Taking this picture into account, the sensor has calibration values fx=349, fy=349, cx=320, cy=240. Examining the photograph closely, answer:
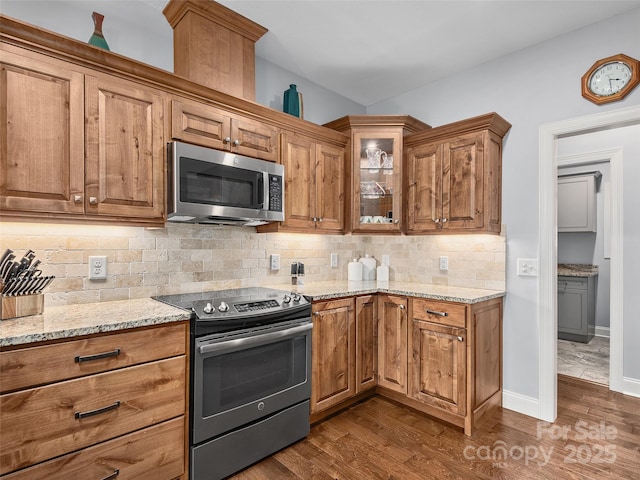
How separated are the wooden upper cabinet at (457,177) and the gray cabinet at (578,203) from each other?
2969 millimetres

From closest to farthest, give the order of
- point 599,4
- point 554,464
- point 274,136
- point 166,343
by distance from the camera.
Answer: point 166,343, point 554,464, point 599,4, point 274,136

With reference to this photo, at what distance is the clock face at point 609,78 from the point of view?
233 cm

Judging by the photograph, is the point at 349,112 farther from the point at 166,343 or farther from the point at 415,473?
the point at 415,473

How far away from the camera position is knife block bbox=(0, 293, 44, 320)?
61.3 inches

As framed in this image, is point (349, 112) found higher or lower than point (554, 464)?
higher

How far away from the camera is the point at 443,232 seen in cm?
290

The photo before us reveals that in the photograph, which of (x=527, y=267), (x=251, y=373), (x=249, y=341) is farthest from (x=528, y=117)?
(x=251, y=373)

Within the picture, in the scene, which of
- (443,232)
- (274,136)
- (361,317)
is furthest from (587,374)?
(274,136)

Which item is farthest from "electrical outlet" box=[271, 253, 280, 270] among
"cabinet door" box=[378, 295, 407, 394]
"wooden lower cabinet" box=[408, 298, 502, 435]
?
"wooden lower cabinet" box=[408, 298, 502, 435]

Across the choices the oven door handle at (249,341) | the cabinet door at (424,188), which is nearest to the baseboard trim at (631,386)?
the cabinet door at (424,188)

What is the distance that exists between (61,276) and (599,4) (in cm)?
369

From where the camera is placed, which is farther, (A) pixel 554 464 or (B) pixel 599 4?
(B) pixel 599 4

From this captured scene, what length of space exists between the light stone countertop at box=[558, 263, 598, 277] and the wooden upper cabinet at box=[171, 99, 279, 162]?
4429 millimetres

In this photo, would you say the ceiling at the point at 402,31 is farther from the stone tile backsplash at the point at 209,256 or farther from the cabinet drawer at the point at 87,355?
the cabinet drawer at the point at 87,355
